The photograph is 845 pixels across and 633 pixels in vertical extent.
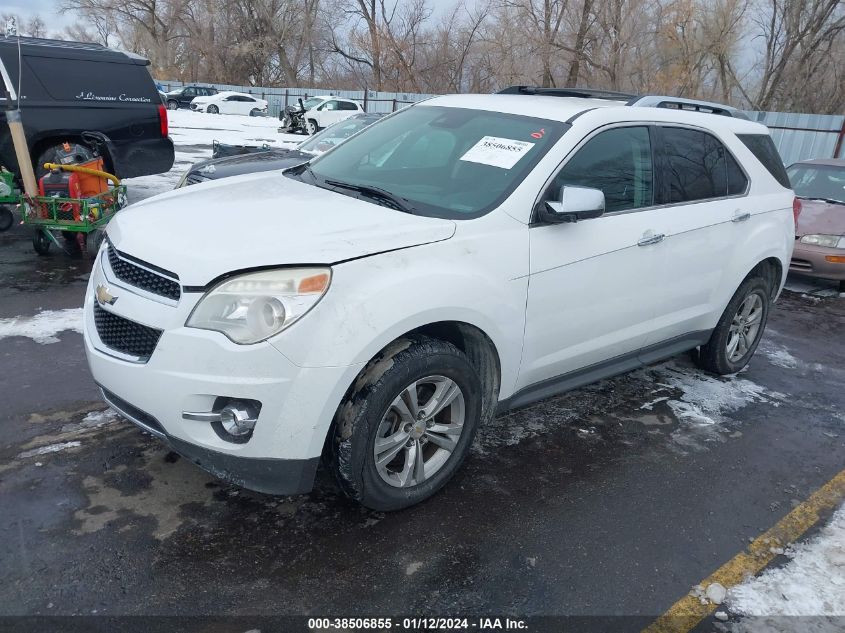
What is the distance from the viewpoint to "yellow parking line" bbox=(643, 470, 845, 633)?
2711mm

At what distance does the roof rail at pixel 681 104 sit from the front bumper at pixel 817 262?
12.0 feet

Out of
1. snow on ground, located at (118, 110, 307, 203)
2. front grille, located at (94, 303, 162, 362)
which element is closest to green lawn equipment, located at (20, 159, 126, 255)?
snow on ground, located at (118, 110, 307, 203)

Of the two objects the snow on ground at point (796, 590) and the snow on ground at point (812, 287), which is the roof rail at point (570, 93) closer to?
the snow on ground at point (796, 590)

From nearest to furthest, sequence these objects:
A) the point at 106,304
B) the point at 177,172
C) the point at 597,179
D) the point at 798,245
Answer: the point at 106,304 < the point at 597,179 < the point at 798,245 < the point at 177,172

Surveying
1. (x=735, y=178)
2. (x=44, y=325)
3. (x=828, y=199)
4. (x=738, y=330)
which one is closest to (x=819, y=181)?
(x=828, y=199)

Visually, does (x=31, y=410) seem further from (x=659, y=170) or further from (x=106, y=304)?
(x=659, y=170)

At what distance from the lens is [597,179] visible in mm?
3770

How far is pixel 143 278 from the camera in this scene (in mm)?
2900

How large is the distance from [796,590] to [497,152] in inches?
97.7

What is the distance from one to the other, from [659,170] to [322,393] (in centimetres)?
260

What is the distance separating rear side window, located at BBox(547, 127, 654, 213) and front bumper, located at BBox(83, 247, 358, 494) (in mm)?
1684

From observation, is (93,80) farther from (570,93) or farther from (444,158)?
(444,158)

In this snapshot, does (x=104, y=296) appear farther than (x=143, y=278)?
Yes

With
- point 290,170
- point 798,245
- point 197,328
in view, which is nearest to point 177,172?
point 290,170
